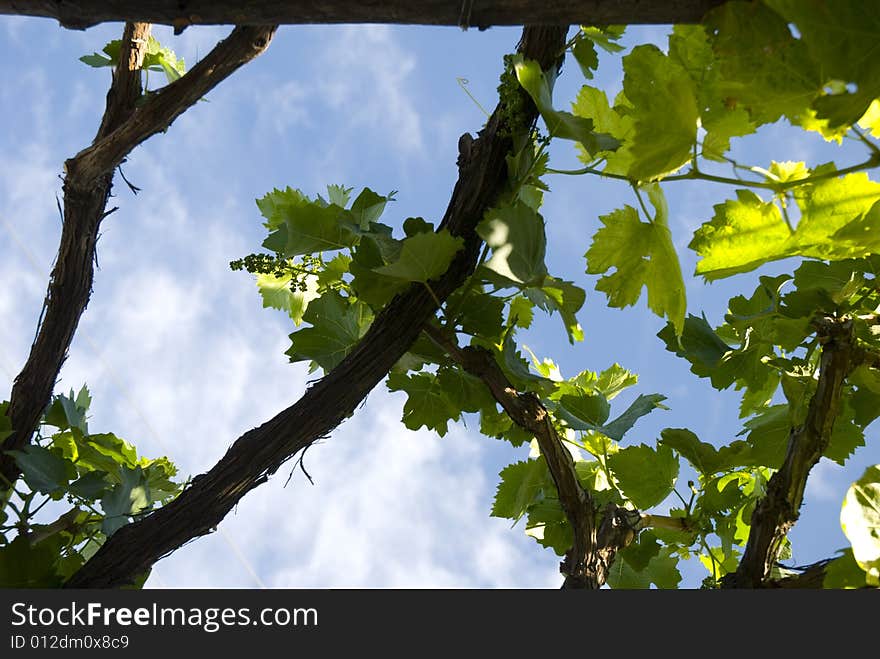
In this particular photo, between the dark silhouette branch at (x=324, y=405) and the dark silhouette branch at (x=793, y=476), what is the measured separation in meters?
0.52

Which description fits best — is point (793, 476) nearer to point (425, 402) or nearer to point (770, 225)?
point (770, 225)

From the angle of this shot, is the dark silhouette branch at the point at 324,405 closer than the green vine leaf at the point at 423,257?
No

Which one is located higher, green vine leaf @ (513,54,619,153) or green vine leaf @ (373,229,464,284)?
green vine leaf @ (513,54,619,153)

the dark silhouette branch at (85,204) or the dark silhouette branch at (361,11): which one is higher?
the dark silhouette branch at (85,204)

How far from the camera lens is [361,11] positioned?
0.82 meters

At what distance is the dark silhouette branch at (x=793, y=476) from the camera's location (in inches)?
41.9

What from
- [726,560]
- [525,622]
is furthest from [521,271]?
[726,560]

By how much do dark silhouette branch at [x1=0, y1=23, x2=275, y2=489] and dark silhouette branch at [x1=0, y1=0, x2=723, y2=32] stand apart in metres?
0.86

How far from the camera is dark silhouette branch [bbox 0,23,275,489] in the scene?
5.68 feet

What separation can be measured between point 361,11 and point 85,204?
1.19m

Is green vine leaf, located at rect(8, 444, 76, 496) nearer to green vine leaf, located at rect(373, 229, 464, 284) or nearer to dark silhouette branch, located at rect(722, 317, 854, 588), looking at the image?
green vine leaf, located at rect(373, 229, 464, 284)

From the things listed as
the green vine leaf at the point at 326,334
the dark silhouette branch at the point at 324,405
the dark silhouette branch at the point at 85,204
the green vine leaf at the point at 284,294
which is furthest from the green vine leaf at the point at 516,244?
the dark silhouette branch at the point at 85,204

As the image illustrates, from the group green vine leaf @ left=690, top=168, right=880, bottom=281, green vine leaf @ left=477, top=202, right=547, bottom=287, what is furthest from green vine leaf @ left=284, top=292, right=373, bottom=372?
green vine leaf @ left=690, top=168, right=880, bottom=281

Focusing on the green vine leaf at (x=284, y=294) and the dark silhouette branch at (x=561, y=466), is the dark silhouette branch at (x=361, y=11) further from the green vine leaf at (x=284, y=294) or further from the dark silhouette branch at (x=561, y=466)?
the green vine leaf at (x=284, y=294)
